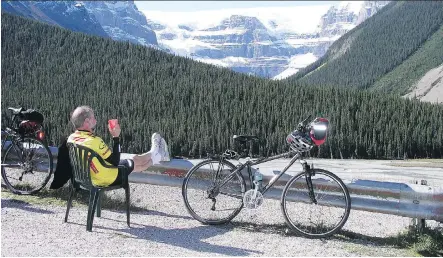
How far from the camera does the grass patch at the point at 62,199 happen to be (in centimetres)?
860

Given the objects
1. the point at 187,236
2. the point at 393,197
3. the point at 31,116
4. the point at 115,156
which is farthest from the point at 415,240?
the point at 31,116

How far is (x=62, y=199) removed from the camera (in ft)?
29.1

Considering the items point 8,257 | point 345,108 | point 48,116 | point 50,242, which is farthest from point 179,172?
point 48,116

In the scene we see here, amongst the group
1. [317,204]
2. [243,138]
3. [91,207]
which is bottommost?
[91,207]

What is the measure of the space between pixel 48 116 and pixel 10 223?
108 meters

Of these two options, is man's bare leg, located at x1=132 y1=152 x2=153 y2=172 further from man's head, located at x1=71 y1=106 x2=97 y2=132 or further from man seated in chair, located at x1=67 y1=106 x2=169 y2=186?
man's head, located at x1=71 y1=106 x2=97 y2=132

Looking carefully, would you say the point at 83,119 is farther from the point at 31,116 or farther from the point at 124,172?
the point at 31,116

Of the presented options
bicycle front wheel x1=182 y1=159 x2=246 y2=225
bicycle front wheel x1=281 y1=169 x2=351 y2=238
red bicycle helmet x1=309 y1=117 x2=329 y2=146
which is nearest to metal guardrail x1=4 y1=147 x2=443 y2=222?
bicycle front wheel x1=281 y1=169 x2=351 y2=238

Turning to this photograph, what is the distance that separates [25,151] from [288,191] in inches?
192

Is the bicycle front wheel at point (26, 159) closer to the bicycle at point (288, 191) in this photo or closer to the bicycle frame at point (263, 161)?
the bicycle at point (288, 191)

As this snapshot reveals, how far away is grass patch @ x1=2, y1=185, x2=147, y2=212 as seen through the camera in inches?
339

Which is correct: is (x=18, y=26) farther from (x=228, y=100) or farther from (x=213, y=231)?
(x=213, y=231)

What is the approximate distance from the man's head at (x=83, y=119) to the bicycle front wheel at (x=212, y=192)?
1754mm

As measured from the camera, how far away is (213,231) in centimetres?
743
